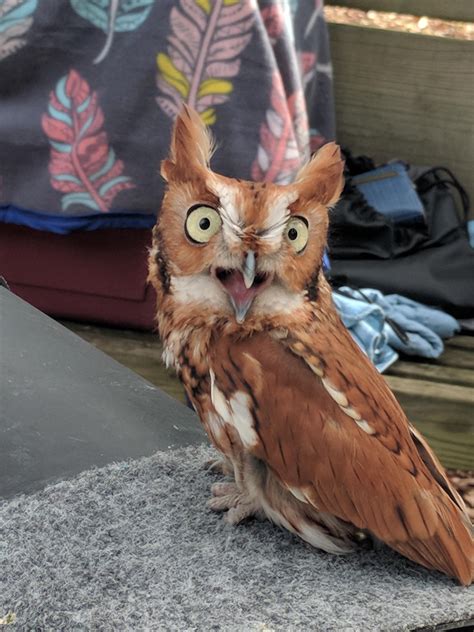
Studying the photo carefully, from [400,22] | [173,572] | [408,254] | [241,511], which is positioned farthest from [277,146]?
[173,572]

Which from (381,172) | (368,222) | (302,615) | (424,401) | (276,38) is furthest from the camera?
(381,172)

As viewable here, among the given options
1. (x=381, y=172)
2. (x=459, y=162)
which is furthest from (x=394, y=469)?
(x=459, y=162)

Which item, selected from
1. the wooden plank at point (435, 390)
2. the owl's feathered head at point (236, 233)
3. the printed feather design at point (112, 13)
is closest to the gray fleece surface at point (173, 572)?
the owl's feathered head at point (236, 233)

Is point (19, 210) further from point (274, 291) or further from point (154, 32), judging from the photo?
point (274, 291)

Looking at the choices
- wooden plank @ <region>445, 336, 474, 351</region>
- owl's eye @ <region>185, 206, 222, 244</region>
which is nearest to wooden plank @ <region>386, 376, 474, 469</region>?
wooden plank @ <region>445, 336, 474, 351</region>

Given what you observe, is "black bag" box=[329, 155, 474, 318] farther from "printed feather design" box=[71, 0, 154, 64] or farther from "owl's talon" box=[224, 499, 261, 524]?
"owl's talon" box=[224, 499, 261, 524]

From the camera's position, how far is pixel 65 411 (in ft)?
3.42

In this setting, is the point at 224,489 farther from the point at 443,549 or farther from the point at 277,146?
the point at 277,146

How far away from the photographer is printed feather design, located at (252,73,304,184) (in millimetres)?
1871

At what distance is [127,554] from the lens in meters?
0.85

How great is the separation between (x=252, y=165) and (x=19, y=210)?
0.52m

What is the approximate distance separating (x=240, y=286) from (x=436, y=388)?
1024 millimetres

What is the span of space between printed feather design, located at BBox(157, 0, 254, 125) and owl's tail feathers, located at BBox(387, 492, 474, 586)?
1.19 meters

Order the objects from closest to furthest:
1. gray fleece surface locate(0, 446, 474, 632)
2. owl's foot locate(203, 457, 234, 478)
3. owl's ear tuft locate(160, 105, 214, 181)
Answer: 1. gray fleece surface locate(0, 446, 474, 632)
2. owl's ear tuft locate(160, 105, 214, 181)
3. owl's foot locate(203, 457, 234, 478)
